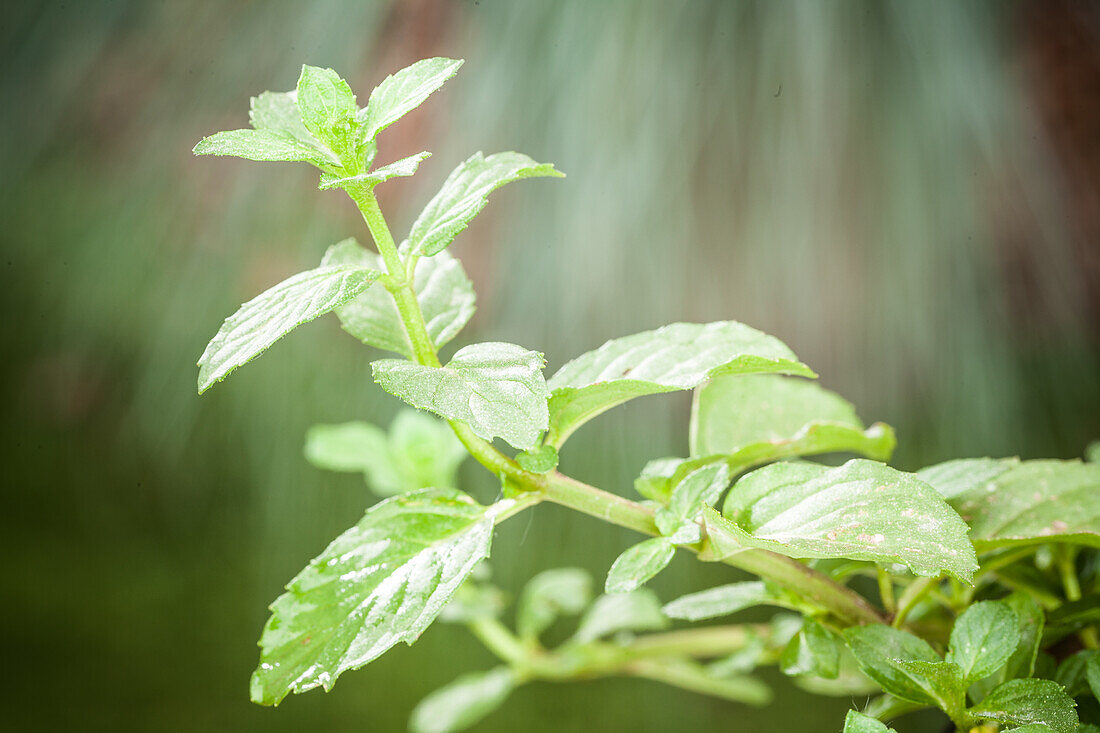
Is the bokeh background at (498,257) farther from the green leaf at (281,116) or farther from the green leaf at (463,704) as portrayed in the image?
the green leaf at (281,116)

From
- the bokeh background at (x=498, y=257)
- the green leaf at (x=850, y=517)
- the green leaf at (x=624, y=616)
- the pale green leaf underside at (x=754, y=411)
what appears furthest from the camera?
the bokeh background at (x=498, y=257)

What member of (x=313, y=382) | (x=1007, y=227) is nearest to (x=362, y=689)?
(x=313, y=382)

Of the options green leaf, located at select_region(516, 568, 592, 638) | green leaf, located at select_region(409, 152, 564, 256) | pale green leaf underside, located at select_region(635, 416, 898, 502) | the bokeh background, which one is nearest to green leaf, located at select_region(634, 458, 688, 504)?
pale green leaf underside, located at select_region(635, 416, 898, 502)

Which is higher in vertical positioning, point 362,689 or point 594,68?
point 594,68

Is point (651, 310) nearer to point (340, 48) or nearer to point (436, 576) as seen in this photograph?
point (340, 48)

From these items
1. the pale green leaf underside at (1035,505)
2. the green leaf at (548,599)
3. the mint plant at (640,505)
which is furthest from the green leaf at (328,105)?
the green leaf at (548,599)

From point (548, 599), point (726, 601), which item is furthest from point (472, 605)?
point (726, 601)

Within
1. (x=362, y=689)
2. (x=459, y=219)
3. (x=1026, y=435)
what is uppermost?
(x=459, y=219)
